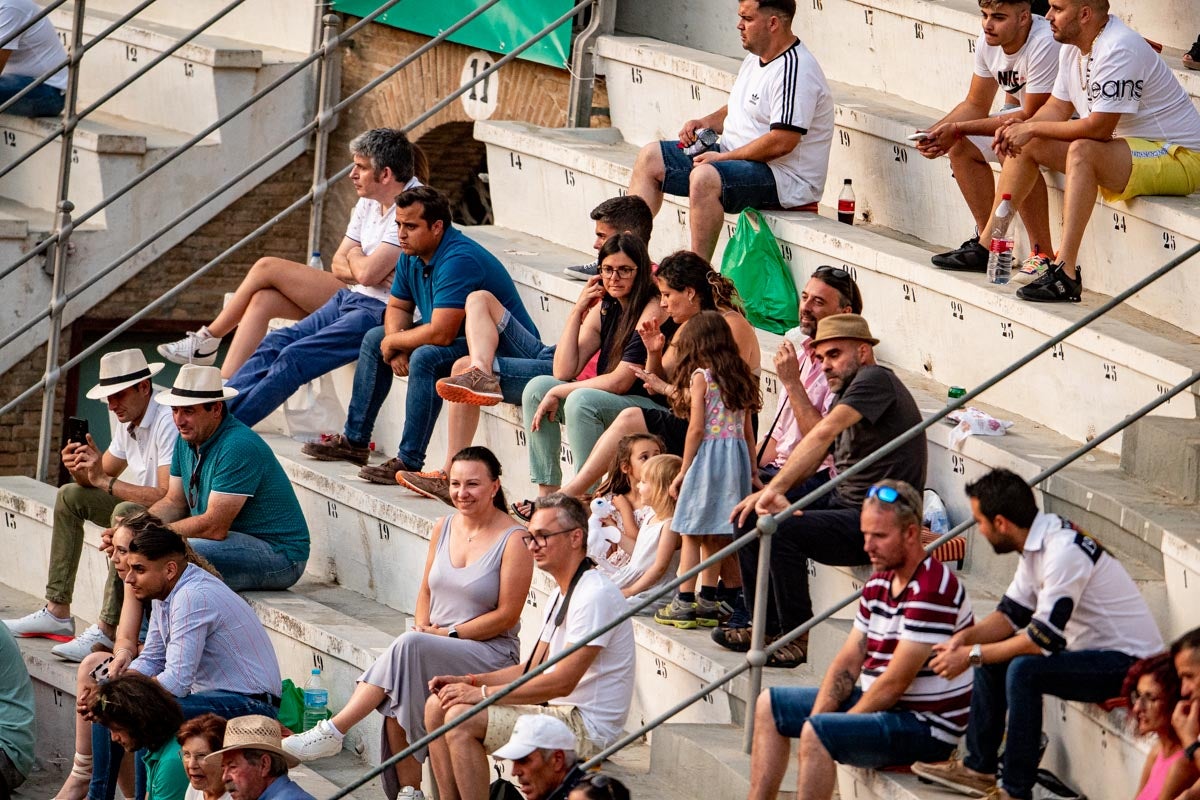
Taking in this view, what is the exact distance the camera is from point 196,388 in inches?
336

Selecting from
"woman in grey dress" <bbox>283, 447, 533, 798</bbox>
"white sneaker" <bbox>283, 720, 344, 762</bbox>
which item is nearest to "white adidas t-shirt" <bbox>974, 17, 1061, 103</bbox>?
"woman in grey dress" <bbox>283, 447, 533, 798</bbox>

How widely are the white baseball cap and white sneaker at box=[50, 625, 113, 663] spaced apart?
2896mm

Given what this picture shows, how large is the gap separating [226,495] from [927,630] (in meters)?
3.46

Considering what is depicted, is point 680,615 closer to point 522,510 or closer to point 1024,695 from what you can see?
point 522,510

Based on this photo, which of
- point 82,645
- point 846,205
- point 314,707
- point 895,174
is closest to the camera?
point 314,707

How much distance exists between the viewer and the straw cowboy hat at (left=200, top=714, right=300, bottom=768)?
689cm

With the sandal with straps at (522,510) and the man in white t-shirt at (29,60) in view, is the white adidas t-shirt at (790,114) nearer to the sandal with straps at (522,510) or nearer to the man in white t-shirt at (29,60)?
the sandal with straps at (522,510)

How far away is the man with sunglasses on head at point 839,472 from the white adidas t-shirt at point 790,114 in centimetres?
198

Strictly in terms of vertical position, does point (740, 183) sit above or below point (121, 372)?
above

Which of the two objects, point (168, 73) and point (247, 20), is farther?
point (247, 20)

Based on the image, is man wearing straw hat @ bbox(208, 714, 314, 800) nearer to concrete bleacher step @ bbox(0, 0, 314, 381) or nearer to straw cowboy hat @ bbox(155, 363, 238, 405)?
straw cowboy hat @ bbox(155, 363, 238, 405)

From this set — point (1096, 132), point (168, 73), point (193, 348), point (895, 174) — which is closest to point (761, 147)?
point (895, 174)

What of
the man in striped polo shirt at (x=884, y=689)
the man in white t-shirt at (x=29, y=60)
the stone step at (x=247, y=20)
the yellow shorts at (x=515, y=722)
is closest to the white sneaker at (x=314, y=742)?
the yellow shorts at (x=515, y=722)

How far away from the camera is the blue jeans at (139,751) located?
25.2 ft
